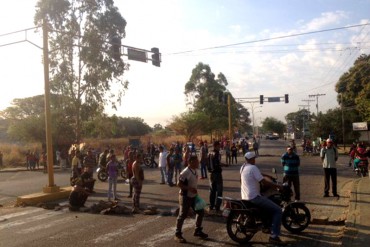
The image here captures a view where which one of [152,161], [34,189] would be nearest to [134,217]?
[34,189]

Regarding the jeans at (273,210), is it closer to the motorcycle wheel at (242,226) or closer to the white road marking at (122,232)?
the motorcycle wheel at (242,226)

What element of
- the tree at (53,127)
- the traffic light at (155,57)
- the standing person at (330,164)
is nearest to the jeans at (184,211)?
the standing person at (330,164)

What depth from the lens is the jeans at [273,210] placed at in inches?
319

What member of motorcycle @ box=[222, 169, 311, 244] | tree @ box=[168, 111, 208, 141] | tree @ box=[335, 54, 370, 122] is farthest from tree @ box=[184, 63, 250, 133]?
motorcycle @ box=[222, 169, 311, 244]

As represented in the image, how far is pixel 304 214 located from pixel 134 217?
4.56 meters

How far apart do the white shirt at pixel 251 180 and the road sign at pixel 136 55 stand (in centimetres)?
1159

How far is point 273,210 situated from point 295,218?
1.15m

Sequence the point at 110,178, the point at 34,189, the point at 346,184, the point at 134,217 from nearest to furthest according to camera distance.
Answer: the point at 134,217
the point at 110,178
the point at 346,184
the point at 34,189

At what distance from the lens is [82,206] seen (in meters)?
13.2

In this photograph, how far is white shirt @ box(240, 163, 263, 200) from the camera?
26.7 ft

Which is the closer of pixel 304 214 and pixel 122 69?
pixel 304 214

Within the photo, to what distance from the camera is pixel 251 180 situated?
8.19 metres

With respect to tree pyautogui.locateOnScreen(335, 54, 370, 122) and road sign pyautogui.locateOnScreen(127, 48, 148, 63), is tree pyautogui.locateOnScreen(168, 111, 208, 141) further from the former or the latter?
road sign pyautogui.locateOnScreen(127, 48, 148, 63)

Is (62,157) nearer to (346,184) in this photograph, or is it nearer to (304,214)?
(346,184)
